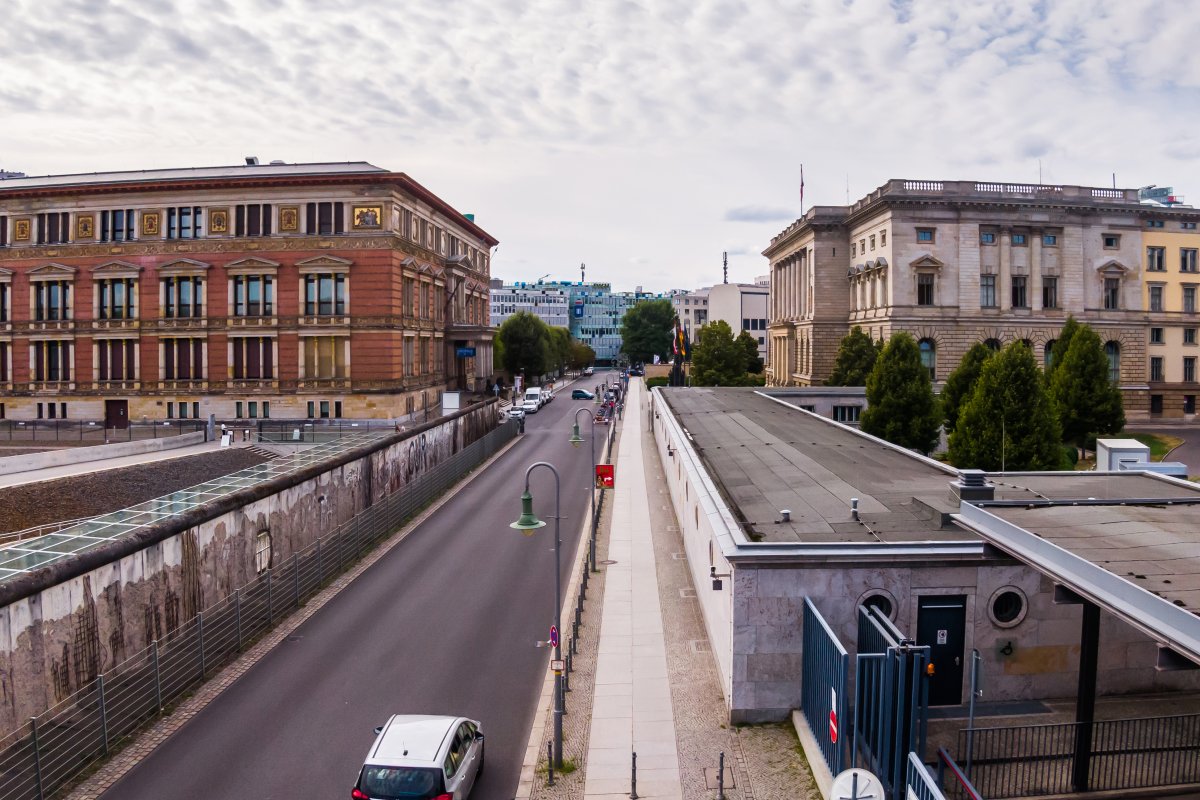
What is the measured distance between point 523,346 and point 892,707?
100645mm

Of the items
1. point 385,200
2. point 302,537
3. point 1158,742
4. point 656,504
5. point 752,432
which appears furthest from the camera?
point 385,200

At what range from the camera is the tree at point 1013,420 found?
35656 mm

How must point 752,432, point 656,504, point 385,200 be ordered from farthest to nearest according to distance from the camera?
1. point 385,200
2. point 656,504
3. point 752,432

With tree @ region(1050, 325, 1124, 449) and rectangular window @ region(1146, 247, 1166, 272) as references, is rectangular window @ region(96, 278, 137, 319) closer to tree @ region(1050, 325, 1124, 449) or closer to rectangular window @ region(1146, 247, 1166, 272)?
tree @ region(1050, 325, 1124, 449)

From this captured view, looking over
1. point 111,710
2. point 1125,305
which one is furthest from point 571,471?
point 1125,305

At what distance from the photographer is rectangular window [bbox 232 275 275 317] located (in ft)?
192

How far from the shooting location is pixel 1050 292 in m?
70.8

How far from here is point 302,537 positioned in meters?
26.5

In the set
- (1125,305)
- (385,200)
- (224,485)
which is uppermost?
(385,200)

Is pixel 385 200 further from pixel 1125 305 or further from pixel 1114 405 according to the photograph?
pixel 1125 305

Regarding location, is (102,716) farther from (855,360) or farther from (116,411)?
(855,360)

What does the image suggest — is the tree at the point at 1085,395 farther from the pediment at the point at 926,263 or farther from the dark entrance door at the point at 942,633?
the dark entrance door at the point at 942,633

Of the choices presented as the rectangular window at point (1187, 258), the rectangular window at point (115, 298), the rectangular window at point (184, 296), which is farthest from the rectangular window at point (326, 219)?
the rectangular window at point (1187, 258)

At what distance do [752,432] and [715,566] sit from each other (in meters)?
17.7
